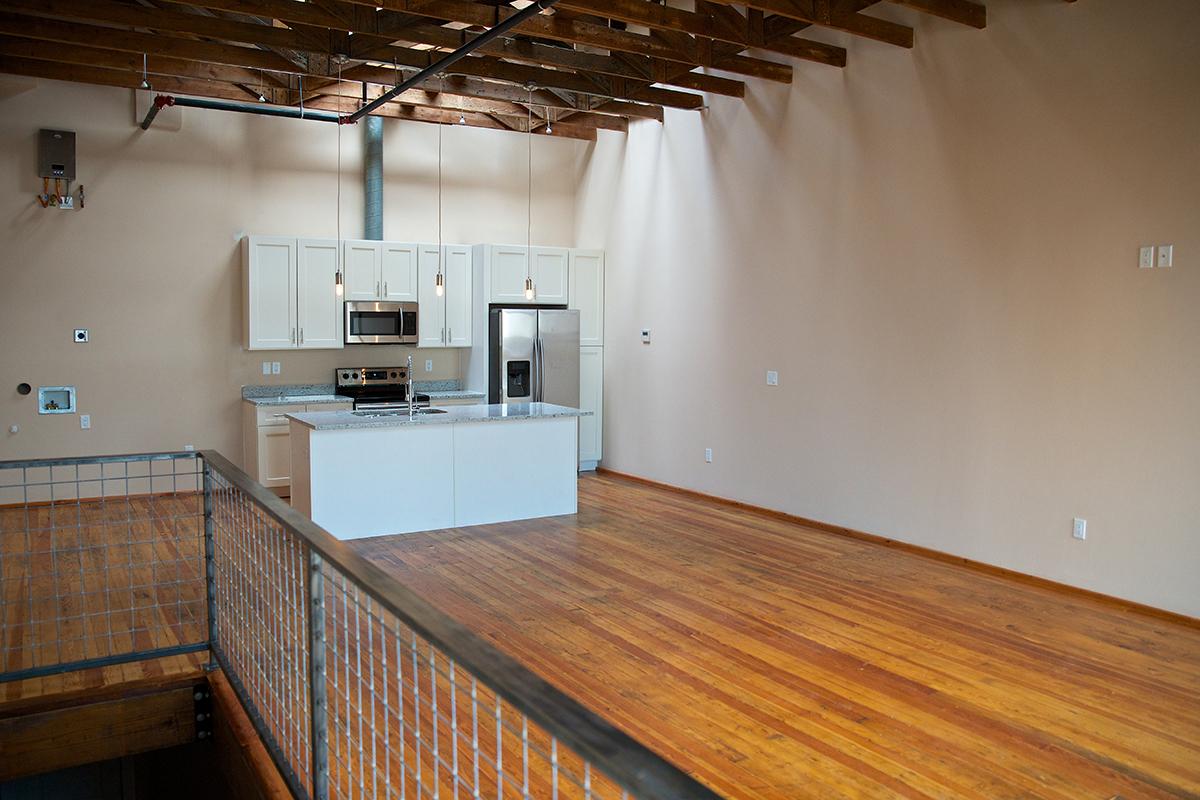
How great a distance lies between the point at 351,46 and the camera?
6.05 m

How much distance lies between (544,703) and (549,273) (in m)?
7.89

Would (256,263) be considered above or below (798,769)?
above

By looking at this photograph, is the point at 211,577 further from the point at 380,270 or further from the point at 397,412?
the point at 380,270

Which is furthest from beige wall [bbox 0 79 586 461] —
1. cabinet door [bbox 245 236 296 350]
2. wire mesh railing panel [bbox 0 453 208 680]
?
wire mesh railing panel [bbox 0 453 208 680]

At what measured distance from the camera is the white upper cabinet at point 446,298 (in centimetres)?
859

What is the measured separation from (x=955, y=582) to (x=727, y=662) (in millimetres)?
2076

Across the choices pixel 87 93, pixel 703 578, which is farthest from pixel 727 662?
pixel 87 93

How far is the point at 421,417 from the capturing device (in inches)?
257

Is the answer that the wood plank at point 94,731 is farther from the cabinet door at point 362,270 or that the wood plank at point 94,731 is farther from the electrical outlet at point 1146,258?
the electrical outlet at point 1146,258

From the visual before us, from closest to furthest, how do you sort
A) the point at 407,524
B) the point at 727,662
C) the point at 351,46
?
the point at 727,662 → the point at 351,46 → the point at 407,524

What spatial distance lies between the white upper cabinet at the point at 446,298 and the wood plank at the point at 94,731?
16.8 ft

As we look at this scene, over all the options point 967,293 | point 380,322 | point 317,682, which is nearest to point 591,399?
point 380,322

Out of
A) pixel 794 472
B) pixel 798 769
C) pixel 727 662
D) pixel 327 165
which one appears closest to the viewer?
pixel 798 769

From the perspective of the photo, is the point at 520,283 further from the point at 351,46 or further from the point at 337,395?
the point at 351,46
